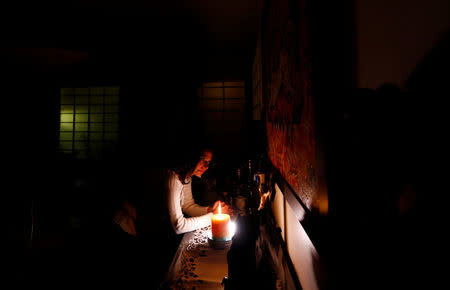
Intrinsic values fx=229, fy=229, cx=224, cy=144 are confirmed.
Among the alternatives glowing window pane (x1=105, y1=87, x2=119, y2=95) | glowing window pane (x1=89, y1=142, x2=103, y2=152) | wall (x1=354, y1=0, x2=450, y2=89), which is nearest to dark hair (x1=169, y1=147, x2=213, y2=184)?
wall (x1=354, y1=0, x2=450, y2=89)

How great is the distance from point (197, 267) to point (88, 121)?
19.8 ft

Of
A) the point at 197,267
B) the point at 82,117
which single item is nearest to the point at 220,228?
the point at 197,267

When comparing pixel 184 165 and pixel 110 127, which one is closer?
pixel 184 165

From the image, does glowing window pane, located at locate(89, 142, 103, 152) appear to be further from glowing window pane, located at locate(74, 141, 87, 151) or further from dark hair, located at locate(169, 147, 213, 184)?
dark hair, located at locate(169, 147, 213, 184)

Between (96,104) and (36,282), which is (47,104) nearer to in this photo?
(96,104)

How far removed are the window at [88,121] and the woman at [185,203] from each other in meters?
3.78

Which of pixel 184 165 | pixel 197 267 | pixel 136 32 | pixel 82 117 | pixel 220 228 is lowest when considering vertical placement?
pixel 197 267

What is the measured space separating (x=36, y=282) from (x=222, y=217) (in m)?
2.69

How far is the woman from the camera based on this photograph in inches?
75.9

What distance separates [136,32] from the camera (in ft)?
12.9

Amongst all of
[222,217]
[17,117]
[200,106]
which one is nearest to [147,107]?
[200,106]

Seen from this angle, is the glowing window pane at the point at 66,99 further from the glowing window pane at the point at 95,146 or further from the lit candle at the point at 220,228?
the lit candle at the point at 220,228

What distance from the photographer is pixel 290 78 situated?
0.85 m

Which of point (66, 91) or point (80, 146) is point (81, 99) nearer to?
point (66, 91)
